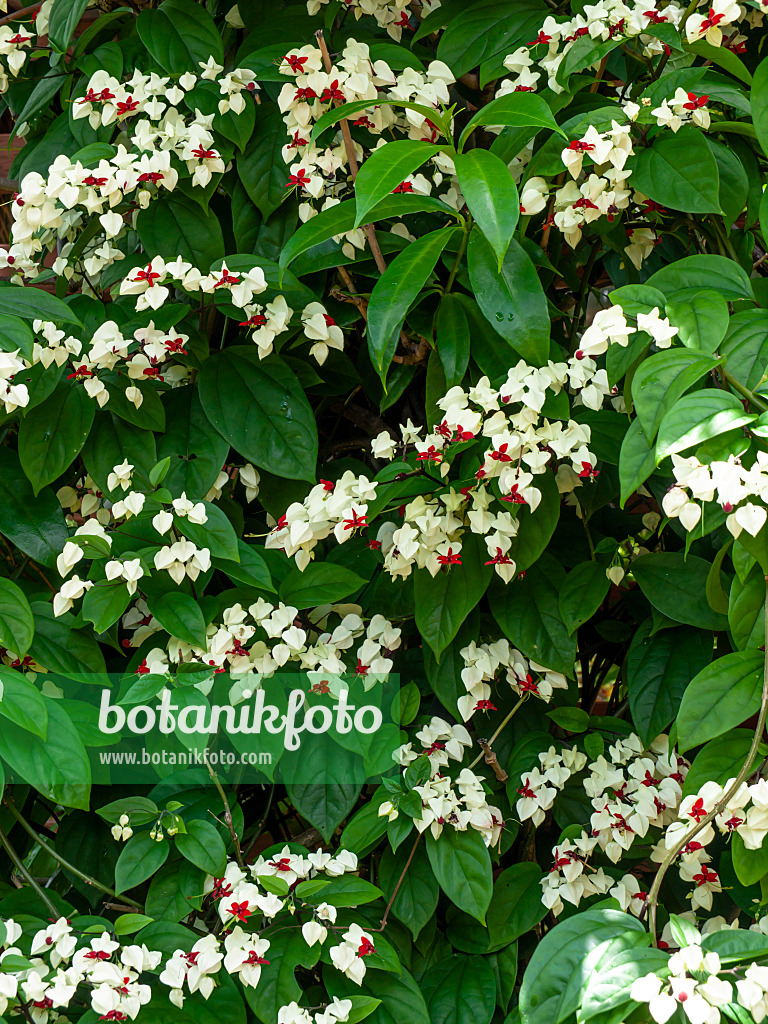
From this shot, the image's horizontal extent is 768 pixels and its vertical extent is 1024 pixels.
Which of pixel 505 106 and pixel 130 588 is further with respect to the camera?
pixel 130 588

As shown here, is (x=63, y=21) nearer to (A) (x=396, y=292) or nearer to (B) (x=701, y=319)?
(A) (x=396, y=292)

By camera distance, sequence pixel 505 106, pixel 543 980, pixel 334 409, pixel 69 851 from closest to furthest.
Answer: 1. pixel 543 980
2. pixel 505 106
3. pixel 69 851
4. pixel 334 409

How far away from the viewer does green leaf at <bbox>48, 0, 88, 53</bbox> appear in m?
1.28

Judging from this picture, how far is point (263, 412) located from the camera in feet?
4.00

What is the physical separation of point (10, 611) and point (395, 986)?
0.62 metres

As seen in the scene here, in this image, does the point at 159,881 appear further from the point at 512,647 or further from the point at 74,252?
the point at 74,252

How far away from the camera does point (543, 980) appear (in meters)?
0.85

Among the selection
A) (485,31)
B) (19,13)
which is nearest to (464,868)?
(485,31)

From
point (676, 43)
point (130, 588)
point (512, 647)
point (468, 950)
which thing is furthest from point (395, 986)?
point (676, 43)

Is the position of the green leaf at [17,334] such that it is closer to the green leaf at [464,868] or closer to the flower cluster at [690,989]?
the green leaf at [464,868]

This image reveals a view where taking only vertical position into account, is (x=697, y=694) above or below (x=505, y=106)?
below

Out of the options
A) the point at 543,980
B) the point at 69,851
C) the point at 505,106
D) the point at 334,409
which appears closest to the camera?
the point at 543,980

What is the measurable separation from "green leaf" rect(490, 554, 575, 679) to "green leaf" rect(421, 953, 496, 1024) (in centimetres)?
37

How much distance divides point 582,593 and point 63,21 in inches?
41.2
